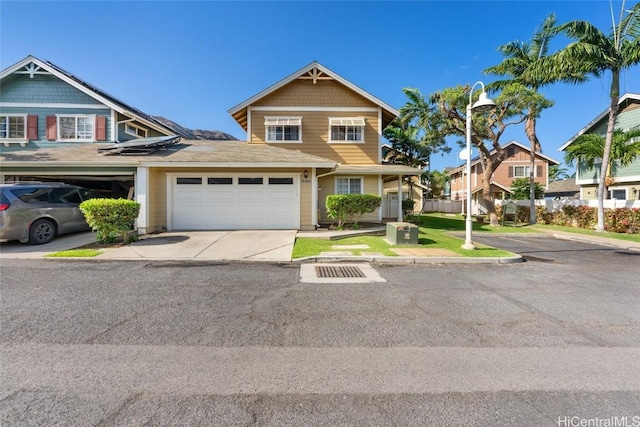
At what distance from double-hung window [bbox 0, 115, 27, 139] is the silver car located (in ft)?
30.7

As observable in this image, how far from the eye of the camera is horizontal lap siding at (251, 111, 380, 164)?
15.4 meters

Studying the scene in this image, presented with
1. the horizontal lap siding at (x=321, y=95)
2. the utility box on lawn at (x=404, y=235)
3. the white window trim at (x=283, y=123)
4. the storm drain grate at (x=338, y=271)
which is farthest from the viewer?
the horizontal lap siding at (x=321, y=95)

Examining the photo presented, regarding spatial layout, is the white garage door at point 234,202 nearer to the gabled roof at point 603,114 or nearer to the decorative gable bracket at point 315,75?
the decorative gable bracket at point 315,75

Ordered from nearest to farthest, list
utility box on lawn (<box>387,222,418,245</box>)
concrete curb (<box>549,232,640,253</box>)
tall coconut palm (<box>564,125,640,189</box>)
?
1. utility box on lawn (<box>387,222,418,245</box>)
2. concrete curb (<box>549,232,640,253</box>)
3. tall coconut palm (<box>564,125,640,189</box>)

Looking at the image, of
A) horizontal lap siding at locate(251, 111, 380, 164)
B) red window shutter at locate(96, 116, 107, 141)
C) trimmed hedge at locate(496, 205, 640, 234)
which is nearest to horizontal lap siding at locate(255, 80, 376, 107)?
horizontal lap siding at locate(251, 111, 380, 164)

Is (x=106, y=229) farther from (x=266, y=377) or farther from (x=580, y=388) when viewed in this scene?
(x=580, y=388)

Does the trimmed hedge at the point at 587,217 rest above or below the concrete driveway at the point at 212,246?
above

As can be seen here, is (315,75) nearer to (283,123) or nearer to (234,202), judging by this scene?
(283,123)

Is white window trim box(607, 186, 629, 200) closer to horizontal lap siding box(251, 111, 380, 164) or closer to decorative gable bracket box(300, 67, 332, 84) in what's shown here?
horizontal lap siding box(251, 111, 380, 164)

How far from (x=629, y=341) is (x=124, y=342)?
18.8 ft

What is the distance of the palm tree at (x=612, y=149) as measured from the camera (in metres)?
14.9

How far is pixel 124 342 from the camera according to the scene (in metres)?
3.16

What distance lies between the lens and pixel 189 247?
8539mm

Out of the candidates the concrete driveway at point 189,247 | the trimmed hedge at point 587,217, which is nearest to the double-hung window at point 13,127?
the concrete driveway at point 189,247
